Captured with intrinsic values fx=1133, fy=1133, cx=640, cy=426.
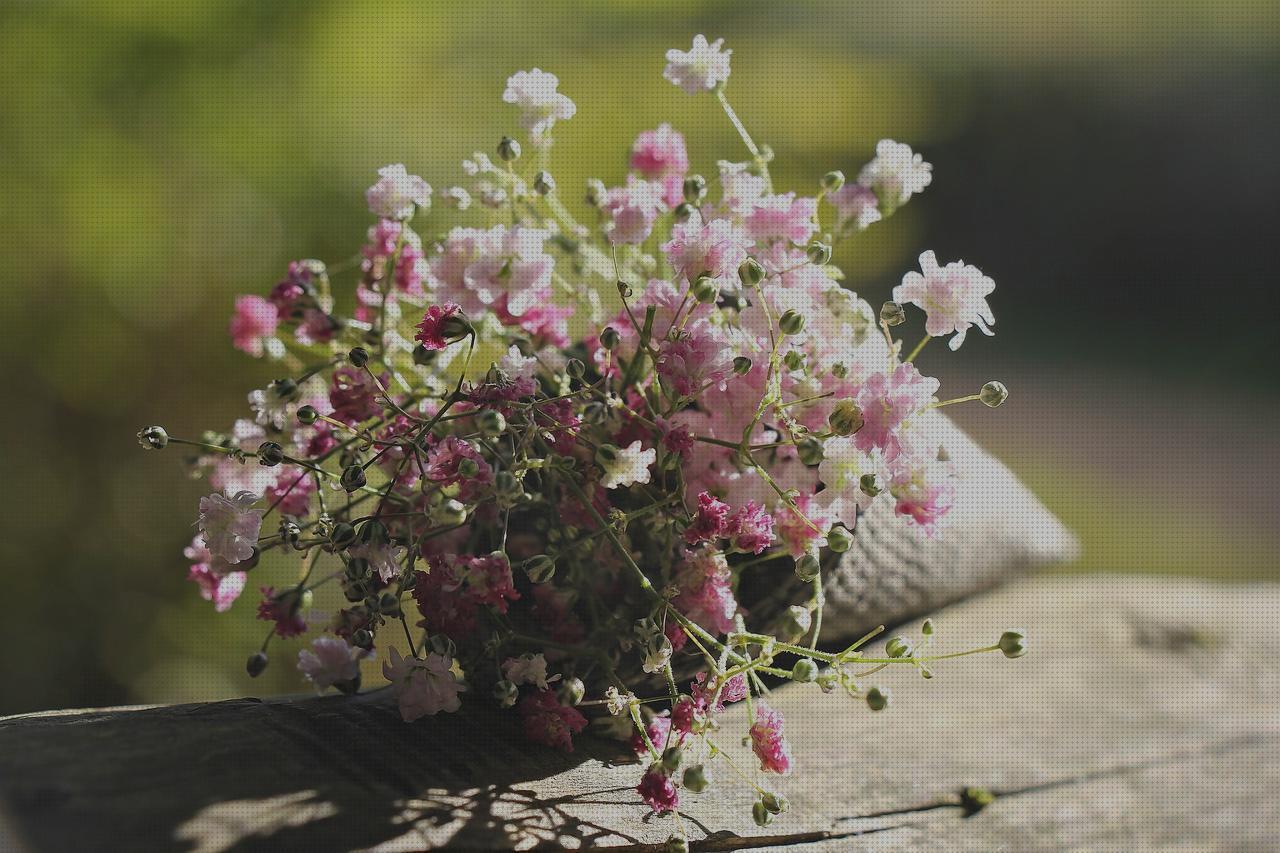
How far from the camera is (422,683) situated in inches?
21.6

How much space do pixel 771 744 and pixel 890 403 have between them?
17 cm

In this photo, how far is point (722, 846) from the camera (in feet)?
1.80

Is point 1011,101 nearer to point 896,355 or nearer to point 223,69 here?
point 223,69

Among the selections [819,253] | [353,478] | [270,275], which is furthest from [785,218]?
[270,275]

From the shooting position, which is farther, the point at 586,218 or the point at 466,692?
the point at 586,218

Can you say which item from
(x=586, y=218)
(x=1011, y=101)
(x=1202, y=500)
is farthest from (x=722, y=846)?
(x=1011, y=101)

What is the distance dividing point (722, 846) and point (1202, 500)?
2.72 m

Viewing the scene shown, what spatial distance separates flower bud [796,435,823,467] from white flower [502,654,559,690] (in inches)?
6.4

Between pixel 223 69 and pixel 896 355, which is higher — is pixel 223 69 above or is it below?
above

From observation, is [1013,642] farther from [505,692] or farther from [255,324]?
[255,324]

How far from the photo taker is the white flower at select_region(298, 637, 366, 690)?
608 mm

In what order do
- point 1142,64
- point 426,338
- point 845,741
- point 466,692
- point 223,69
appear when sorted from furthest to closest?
point 1142,64 → point 223,69 → point 845,741 → point 466,692 → point 426,338

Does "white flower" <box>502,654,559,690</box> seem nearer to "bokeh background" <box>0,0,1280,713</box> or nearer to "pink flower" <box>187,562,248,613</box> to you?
"pink flower" <box>187,562,248,613</box>

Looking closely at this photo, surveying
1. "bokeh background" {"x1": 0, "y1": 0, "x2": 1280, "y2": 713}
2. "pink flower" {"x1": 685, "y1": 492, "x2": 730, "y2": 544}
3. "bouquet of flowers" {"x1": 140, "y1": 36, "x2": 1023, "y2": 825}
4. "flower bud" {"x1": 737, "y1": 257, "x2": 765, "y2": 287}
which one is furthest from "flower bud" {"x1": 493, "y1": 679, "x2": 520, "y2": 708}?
"bokeh background" {"x1": 0, "y1": 0, "x2": 1280, "y2": 713}
